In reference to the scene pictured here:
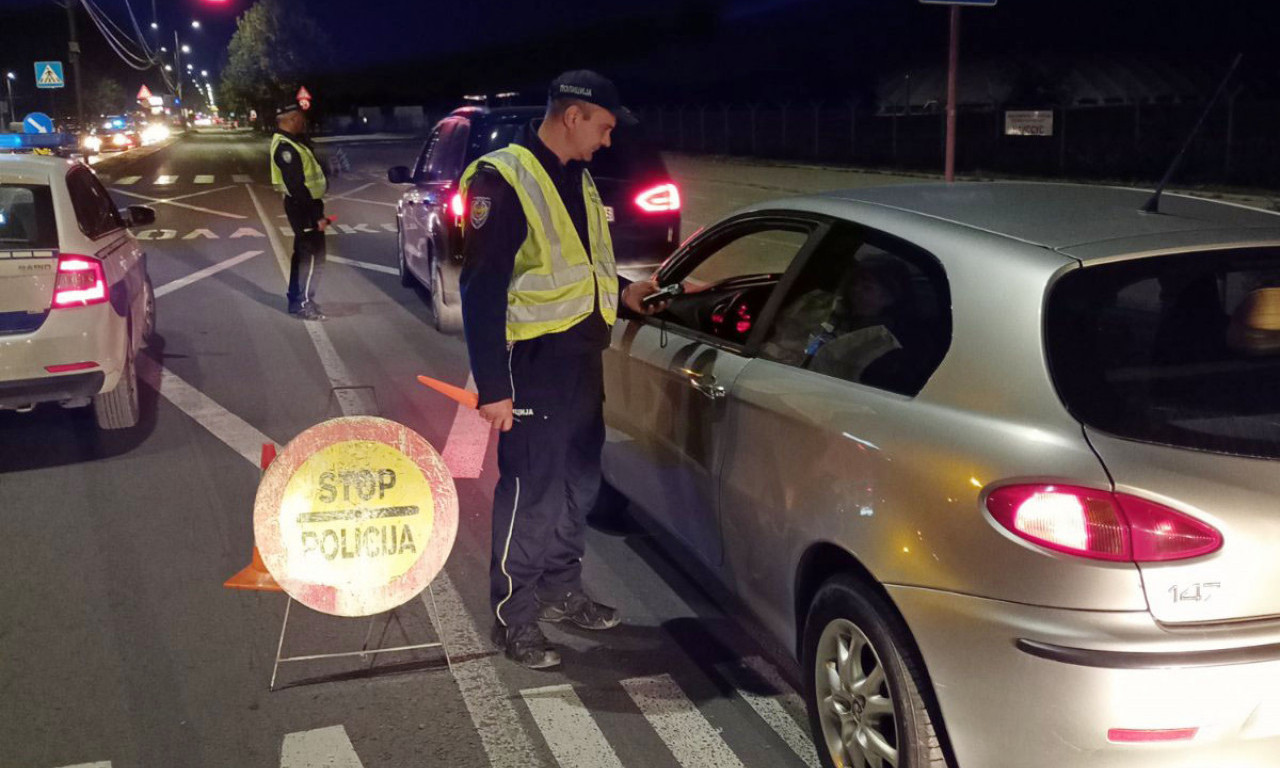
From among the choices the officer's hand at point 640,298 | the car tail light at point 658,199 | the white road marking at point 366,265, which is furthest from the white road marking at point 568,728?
the white road marking at point 366,265

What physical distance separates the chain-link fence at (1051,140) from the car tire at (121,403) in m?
13.3

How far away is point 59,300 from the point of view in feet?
21.6

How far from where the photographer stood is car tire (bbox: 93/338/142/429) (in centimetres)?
715

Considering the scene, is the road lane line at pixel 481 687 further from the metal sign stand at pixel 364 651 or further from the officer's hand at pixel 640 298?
the officer's hand at pixel 640 298

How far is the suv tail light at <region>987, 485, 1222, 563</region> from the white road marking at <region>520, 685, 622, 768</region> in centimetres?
153

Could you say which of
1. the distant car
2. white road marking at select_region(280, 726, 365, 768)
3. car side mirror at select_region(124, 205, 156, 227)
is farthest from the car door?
car side mirror at select_region(124, 205, 156, 227)

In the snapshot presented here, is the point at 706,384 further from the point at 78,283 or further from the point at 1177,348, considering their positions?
the point at 78,283

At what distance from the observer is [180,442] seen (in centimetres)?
716

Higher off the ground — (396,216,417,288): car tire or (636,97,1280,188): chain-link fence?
(636,97,1280,188): chain-link fence

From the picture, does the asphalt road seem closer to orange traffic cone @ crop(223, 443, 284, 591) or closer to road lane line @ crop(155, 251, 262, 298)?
orange traffic cone @ crop(223, 443, 284, 591)

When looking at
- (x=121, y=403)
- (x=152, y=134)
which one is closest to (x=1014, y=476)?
(x=121, y=403)

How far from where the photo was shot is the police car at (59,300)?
6449 millimetres

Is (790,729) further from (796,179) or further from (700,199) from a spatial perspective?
(796,179)

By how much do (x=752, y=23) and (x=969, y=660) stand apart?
8486 cm
